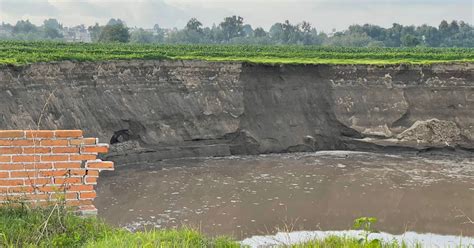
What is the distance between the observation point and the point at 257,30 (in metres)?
87.9

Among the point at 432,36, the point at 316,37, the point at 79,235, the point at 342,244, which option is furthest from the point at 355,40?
the point at 79,235

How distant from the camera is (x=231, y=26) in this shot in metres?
83.8

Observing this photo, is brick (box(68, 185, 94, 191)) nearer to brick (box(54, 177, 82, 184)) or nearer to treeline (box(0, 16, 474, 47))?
brick (box(54, 177, 82, 184))

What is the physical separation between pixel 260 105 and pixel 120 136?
14.7 ft

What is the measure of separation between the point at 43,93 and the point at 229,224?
6.87 meters

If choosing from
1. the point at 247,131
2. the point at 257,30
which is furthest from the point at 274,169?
the point at 257,30

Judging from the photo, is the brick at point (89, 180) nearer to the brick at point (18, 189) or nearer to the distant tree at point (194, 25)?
the brick at point (18, 189)

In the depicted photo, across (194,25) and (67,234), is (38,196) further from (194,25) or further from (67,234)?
(194,25)

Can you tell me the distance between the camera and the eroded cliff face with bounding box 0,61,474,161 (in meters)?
16.7

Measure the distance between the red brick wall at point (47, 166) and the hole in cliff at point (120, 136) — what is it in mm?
9480

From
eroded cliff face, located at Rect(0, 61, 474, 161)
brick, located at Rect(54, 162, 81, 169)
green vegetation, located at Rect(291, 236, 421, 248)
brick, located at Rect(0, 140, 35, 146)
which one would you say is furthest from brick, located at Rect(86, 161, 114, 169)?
eroded cliff face, located at Rect(0, 61, 474, 161)

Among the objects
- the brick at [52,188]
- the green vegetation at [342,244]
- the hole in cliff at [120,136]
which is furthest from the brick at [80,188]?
the hole in cliff at [120,136]

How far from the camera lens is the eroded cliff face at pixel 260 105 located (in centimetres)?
1666

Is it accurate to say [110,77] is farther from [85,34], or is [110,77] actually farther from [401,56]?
[85,34]
